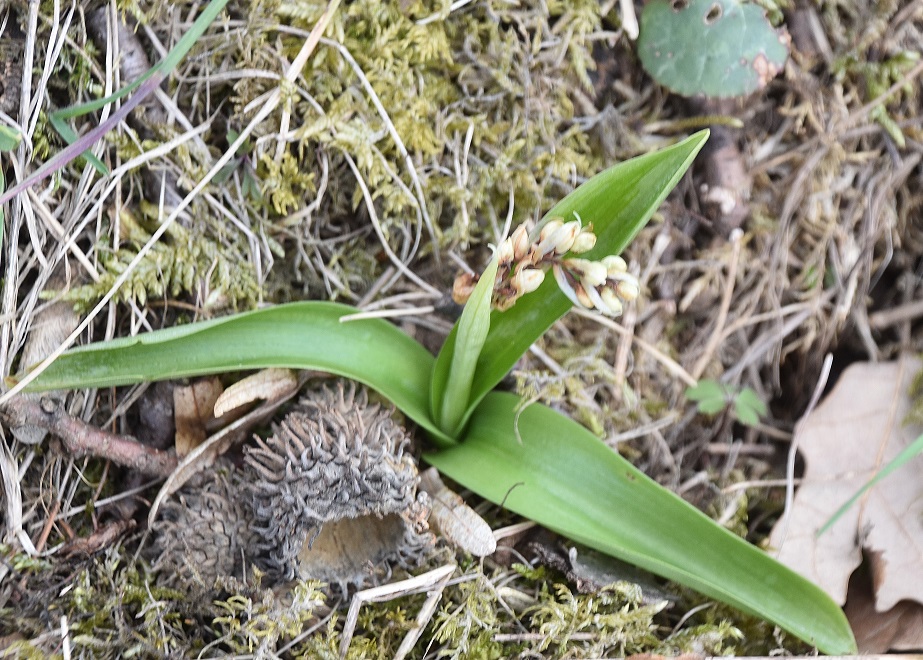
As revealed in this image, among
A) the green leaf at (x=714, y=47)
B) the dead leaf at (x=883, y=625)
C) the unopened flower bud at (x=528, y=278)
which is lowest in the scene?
the dead leaf at (x=883, y=625)

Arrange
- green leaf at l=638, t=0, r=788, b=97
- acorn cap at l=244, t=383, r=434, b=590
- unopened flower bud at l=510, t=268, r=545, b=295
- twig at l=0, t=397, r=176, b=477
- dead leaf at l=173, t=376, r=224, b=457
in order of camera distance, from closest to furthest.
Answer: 1. unopened flower bud at l=510, t=268, r=545, b=295
2. acorn cap at l=244, t=383, r=434, b=590
3. twig at l=0, t=397, r=176, b=477
4. dead leaf at l=173, t=376, r=224, b=457
5. green leaf at l=638, t=0, r=788, b=97

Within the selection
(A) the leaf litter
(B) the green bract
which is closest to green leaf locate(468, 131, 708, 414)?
(B) the green bract

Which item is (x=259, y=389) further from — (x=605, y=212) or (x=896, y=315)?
(x=896, y=315)

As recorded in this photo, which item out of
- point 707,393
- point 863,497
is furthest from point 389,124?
point 863,497

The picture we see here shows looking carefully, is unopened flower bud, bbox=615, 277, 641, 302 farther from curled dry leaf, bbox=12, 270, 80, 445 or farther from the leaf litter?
curled dry leaf, bbox=12, 270, 80, 445

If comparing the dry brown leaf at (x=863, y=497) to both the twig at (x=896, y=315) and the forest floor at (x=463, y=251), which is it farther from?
the twig at (x=896, y=315)

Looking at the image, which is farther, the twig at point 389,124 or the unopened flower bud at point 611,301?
the twig at point 389,124

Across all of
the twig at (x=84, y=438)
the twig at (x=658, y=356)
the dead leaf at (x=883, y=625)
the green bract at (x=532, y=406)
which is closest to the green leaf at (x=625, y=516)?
the green bract at (x=532, y=406)
